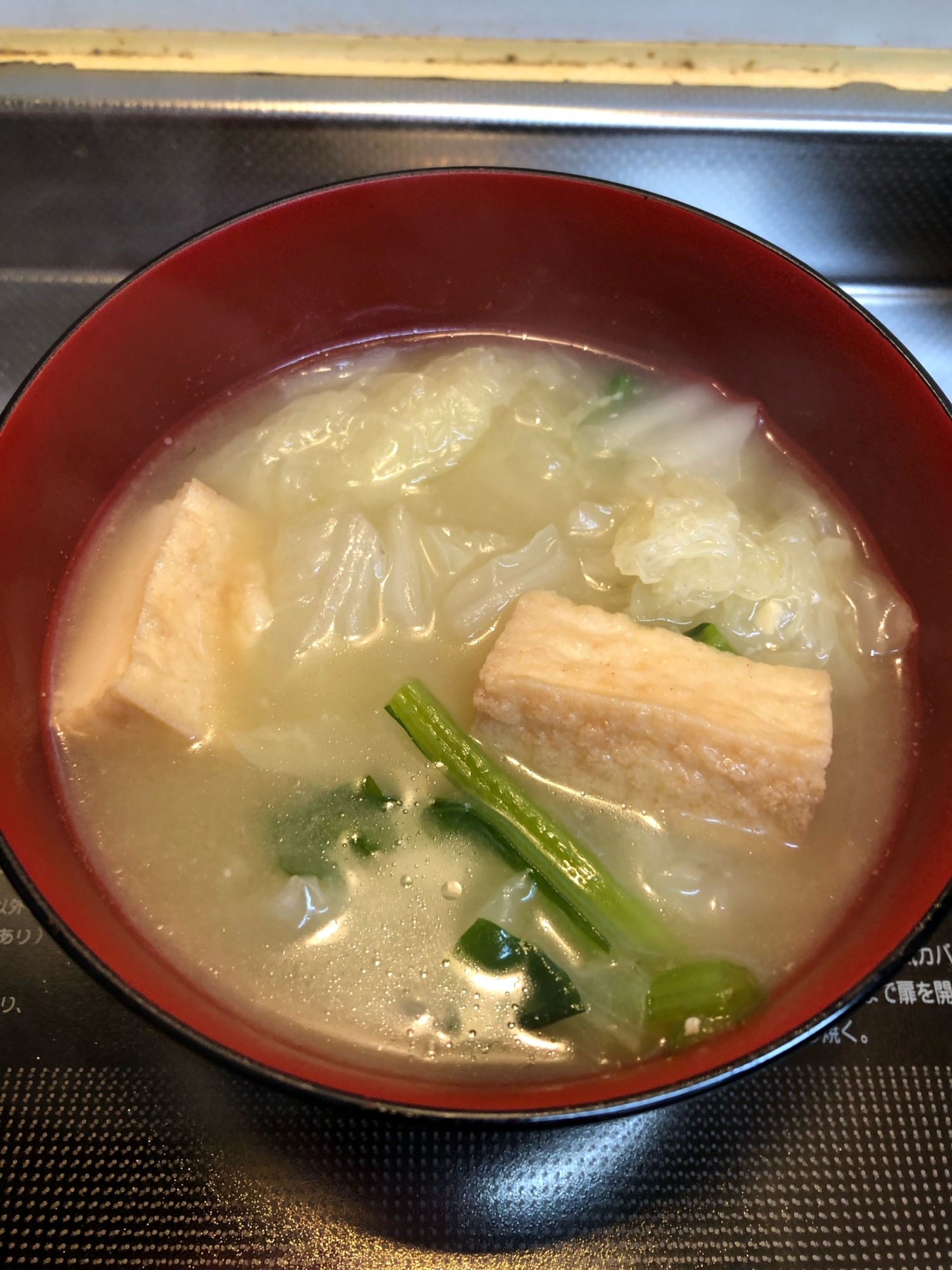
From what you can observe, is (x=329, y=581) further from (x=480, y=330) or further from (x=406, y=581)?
(x=480, y=330)

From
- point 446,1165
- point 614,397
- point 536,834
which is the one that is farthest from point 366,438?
point 446,1165

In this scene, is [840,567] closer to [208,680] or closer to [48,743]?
[208,680]

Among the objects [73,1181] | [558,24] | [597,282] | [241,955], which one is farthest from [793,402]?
[73,1181]

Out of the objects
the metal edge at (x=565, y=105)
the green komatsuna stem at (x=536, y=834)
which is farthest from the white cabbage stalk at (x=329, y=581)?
the metal edge at (x=565, y=105)

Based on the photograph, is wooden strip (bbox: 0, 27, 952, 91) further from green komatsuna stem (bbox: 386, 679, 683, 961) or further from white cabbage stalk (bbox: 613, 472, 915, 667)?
green komatsuna stem (bbox: 386, 679, 683, 961)

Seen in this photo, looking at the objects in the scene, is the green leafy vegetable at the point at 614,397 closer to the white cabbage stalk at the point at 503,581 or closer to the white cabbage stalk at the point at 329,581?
the white cabbage stalk at the point at 503,581

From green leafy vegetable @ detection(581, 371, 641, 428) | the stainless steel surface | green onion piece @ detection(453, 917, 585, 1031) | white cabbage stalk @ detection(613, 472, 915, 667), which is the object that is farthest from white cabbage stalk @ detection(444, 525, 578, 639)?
the stainless steel surface

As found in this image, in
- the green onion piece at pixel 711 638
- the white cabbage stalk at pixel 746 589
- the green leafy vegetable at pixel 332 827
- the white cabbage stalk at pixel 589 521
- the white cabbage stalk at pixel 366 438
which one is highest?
the white cabbage stalk at pixel 366 438
